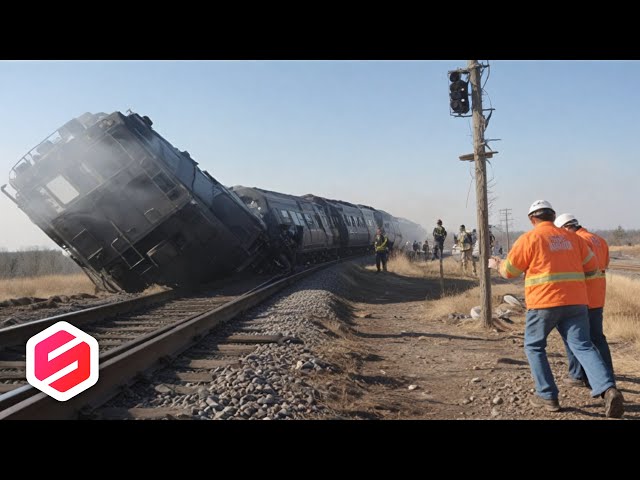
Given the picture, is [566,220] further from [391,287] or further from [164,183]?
[391,287]

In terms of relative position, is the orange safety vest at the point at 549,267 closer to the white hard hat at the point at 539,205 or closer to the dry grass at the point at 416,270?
the white hard hat at the point at 539,205

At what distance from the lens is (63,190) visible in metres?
11.2

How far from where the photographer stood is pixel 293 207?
21031 mm

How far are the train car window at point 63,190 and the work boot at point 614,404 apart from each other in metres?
10.1

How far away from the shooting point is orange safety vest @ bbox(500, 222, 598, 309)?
4762mm

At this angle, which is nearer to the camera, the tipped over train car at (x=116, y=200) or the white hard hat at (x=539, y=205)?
the white hard hat at (x=539, y=205)

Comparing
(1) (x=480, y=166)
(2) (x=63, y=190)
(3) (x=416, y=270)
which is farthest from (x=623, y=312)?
(3) (x=416, y=270)

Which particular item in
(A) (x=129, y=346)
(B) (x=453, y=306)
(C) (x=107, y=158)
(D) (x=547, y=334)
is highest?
(C) (x=107, y=158)

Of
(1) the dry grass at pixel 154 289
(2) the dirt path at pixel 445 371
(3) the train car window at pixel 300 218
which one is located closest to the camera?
(2) the dirt path at pixel 445 371

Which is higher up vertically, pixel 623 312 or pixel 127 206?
pixel 127 206

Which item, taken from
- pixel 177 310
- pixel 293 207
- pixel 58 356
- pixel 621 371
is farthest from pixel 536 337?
pixel 293 207

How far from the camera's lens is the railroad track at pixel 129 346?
392 cm

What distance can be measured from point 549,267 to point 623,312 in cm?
680

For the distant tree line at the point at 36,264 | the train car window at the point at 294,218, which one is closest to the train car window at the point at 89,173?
the train car window at the point at 294,218
